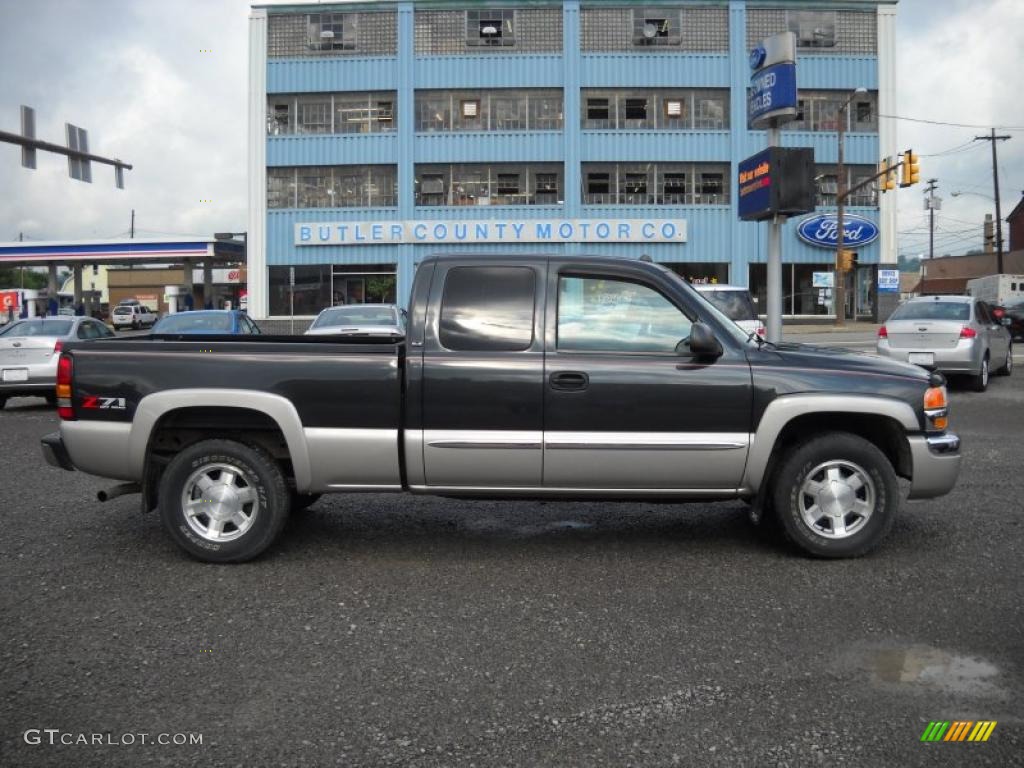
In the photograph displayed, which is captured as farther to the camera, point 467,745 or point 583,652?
point 583,652

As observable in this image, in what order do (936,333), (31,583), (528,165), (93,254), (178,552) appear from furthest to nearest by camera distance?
(93,254)
(528,165)
(936,333)
(178,552)
(31,583)

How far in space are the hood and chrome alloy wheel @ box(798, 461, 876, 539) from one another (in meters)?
0.57

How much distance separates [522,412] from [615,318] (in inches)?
31.8

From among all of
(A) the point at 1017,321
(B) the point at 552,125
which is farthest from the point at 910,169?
(B) the point at 552,125

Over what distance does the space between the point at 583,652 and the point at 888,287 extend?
130ft

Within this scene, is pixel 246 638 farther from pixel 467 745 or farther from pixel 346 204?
pixel 346 204

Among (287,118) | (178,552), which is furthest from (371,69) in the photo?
(178,552)

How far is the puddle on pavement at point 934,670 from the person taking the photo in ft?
11.9

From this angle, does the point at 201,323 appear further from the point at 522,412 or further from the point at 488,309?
the point at 522,412

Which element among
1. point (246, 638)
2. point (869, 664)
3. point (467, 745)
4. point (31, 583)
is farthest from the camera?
point (31, 583)

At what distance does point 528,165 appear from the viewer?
39.5 m

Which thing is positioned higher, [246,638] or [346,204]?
[346,204]

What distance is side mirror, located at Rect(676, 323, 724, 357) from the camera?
16.7ft
